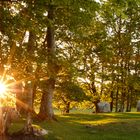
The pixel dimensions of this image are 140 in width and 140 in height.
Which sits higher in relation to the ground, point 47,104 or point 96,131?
point 47,104

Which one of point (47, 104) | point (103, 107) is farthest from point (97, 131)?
point (103, 107)

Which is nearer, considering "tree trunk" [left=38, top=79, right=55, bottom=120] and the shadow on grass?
the shadow on grass

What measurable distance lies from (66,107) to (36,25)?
54.6 metres

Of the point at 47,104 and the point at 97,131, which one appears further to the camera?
the point at 47,104

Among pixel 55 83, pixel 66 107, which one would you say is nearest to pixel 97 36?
pixel 55 83

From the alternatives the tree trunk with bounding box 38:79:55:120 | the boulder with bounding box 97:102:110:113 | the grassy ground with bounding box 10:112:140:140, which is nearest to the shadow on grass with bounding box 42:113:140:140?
the grassy ground with bounding box 10:112:140:140

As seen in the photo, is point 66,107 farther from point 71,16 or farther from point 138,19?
point 71,16

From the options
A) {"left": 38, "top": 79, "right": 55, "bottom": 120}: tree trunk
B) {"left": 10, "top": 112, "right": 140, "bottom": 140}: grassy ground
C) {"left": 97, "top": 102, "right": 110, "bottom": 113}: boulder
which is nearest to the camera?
{"left": 10, "top": 112, "right": 140, "bottom": 140}: grassy ground

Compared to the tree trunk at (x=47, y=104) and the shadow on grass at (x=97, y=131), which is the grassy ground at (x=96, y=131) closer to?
the shadow on grass at (x=97, y=131)

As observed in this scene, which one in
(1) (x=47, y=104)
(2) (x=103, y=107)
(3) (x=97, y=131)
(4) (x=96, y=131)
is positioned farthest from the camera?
(2) (x=103, y=107)

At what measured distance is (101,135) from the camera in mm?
32031

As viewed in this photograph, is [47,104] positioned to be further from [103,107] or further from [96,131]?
[103,107]

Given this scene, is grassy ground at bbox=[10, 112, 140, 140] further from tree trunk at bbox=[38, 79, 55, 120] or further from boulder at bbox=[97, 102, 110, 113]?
boulder at bbox=[97, 102, 110, 113]

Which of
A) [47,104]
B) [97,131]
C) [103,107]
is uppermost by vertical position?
[103,107]
